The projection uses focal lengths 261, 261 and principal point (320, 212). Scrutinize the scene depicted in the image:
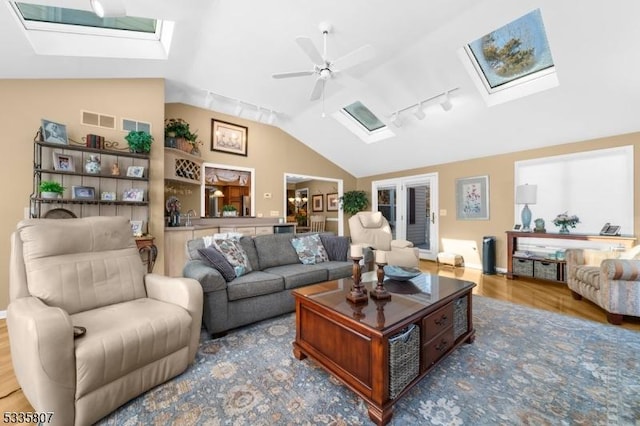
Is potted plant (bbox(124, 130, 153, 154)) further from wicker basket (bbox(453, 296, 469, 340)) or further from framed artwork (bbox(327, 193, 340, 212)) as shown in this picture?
framed artwork (bbox(327, 193, 340, 212))

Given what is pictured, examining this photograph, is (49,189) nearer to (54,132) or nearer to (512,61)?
(54,132)

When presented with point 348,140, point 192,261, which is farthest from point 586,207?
point 192,261

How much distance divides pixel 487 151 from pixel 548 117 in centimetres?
112

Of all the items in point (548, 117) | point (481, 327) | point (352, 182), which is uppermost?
point (548, 117)

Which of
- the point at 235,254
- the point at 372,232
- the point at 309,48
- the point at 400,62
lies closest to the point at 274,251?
the point at 235,254

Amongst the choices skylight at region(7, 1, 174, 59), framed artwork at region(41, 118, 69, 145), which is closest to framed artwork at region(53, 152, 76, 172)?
framed artwork at region(41, 118, 69, 145)

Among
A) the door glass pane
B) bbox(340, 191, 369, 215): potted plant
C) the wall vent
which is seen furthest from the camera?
bbox(340, 191, 369, 215): potted plant

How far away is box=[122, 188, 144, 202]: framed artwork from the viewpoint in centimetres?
334

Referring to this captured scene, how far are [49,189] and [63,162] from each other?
0.37m

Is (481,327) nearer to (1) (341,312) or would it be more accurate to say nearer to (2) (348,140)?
(1) (341,312)

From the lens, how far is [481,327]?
2434 mm

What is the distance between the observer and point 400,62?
3.44 metres

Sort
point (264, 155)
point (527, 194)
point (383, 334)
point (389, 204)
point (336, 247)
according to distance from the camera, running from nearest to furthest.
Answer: point (383, 334)
point (336, 247)
point (527, 194)
point (264, 155)
point (389, 204)

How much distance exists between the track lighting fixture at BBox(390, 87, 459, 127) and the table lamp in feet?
5.87
